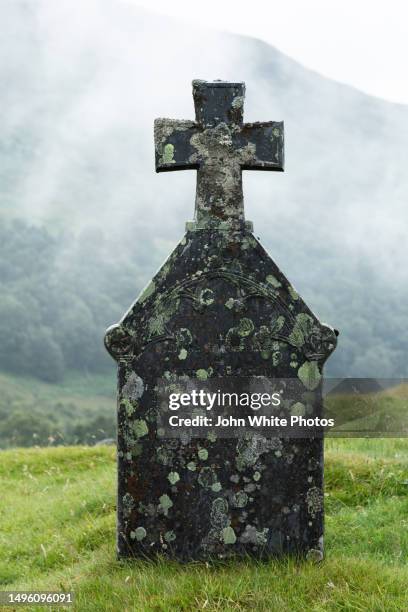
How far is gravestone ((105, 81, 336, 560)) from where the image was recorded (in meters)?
6.69

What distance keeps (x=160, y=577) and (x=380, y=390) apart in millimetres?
5146

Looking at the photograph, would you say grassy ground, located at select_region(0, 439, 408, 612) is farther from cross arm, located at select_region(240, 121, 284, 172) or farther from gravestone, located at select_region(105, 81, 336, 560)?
cross arm, located at select_region(240, 121, 284, 172)

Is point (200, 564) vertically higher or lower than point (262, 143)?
lower

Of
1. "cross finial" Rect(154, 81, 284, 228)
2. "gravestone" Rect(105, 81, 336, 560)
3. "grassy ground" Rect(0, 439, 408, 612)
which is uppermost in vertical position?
"cross finial" Rect(154, 81, 284, 228)

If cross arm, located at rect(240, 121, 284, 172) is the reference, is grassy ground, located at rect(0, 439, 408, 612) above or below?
below

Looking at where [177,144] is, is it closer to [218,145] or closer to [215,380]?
[218,145]

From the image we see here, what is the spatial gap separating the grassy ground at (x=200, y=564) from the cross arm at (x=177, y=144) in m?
3.49

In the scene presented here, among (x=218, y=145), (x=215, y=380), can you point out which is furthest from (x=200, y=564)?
(x=218, y=145)

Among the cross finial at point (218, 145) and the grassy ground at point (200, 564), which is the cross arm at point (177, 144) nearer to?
the cross finial at point (218, 145)

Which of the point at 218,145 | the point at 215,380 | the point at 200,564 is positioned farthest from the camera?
the point at 218,145

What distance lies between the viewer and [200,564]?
260 inches

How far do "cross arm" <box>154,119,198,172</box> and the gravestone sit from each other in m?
0.72

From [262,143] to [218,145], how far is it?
408 mm

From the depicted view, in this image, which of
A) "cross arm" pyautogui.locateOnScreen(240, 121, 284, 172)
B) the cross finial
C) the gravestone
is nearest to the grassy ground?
the gravestone
